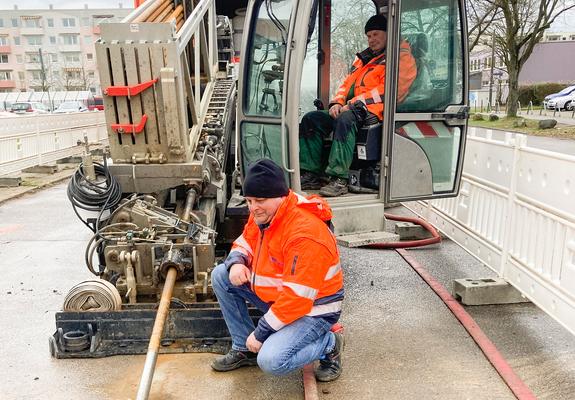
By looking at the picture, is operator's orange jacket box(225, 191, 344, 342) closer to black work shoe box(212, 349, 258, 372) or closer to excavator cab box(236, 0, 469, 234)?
black work shoe box(212, 349, 258, 372)

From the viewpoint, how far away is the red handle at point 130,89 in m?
3.99

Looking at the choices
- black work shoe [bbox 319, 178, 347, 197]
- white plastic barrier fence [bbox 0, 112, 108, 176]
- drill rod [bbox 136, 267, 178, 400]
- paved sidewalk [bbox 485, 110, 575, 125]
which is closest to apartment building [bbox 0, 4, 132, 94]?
paved sidewalk [bbox 485, 110, 575, 125]

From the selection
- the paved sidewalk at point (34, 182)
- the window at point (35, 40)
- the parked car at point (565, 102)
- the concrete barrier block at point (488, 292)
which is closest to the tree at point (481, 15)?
the parked car at point (565, 102)

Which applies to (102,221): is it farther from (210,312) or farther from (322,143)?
(322,143)

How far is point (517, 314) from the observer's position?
421 centimetres

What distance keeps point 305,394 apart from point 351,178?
87.9 inches

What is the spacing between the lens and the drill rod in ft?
8.58

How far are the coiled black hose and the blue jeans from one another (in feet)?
4.25

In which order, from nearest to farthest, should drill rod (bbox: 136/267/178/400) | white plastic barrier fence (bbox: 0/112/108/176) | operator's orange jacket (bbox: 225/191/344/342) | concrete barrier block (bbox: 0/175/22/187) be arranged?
drill rod (bbox: 136/267/178/400) → operator's orange jacket (bbox: 225/191/344/342) → concrete barrier block (bbox: 0/175/22/187) → white plastic barrier fence (bbox: 0/112/108/176)

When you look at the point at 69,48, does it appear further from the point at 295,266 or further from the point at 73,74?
the point at 295,266

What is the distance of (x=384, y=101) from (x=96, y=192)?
245 centimetres

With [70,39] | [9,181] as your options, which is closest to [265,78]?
[9,181]

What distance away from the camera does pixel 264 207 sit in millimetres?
2928

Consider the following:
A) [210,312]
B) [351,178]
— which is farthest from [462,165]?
[210,312]
